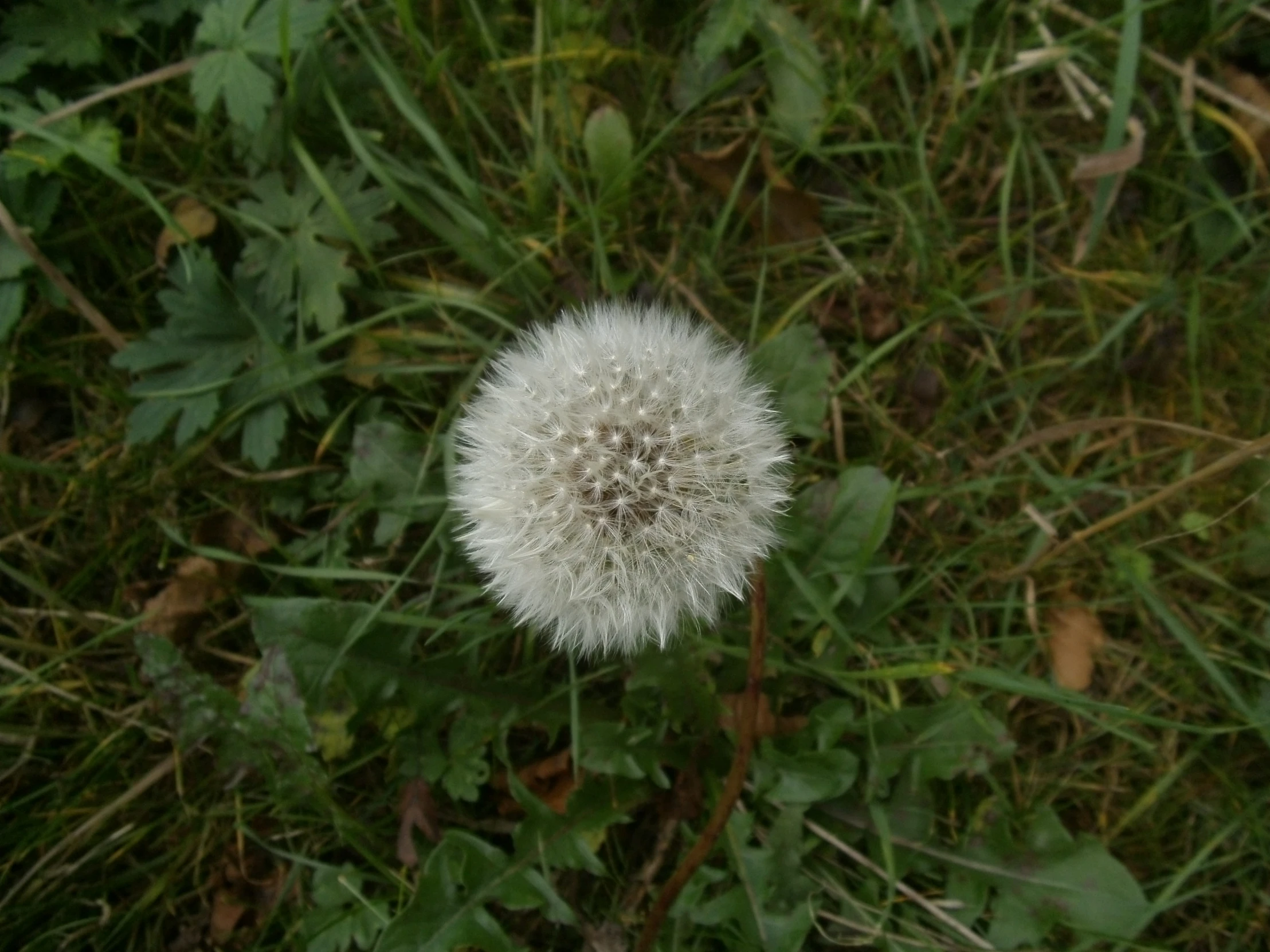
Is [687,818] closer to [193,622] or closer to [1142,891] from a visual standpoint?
[1142,891]

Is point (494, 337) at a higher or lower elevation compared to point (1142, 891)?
higher

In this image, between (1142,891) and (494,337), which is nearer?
(1142,891)

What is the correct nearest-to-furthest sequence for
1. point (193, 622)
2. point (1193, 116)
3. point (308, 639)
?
point (308, 639) → point (193, 622) → point (1193, 116)

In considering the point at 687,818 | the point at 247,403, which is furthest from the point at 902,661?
the point at 247,403

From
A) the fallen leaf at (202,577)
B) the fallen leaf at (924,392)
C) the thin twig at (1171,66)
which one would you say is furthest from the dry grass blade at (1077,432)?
the fallen leaf at (202,577)

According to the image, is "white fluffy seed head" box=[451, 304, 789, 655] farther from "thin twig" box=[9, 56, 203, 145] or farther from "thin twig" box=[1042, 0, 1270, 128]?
"thin twig" box=[1042, 0, 1270, 128]
